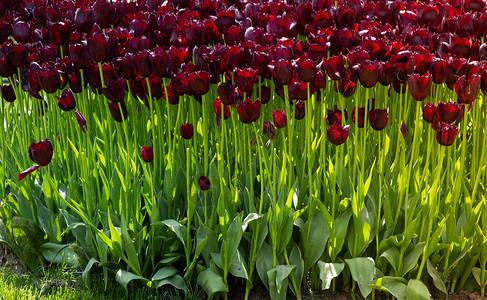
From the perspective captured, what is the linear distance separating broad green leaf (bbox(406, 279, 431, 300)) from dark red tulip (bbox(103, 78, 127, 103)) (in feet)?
4.98

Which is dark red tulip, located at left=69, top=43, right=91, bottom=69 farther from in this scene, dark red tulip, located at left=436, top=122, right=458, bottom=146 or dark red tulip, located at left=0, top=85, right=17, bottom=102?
dark red tulip, located at left=436, top=122, right=458, bottom=146

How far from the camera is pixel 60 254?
303 centimetres

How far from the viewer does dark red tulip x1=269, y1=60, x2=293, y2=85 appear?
2375 mm

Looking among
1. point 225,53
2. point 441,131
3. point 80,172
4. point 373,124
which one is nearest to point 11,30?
point 80,172

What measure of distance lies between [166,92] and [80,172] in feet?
2.59

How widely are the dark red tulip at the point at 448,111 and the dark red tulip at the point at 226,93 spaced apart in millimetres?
803

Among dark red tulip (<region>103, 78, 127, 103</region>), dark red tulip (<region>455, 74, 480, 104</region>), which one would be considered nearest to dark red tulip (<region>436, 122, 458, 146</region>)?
dark red tulip (<region>455, 74, 480, 104</region>)

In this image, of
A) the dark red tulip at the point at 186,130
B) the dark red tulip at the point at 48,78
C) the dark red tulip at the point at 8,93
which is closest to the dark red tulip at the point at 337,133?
the dark red tulip at the point at 186,130

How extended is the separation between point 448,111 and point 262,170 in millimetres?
886

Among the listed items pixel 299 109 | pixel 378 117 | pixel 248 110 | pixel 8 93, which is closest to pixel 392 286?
pixel 378 117

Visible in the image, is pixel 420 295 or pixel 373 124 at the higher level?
pixel 373 124

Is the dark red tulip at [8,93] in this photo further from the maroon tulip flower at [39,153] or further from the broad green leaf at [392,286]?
the broad green leaf at [392,286]

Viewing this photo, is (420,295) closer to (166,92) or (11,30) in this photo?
(166,92)

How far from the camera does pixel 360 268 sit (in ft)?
8.64
